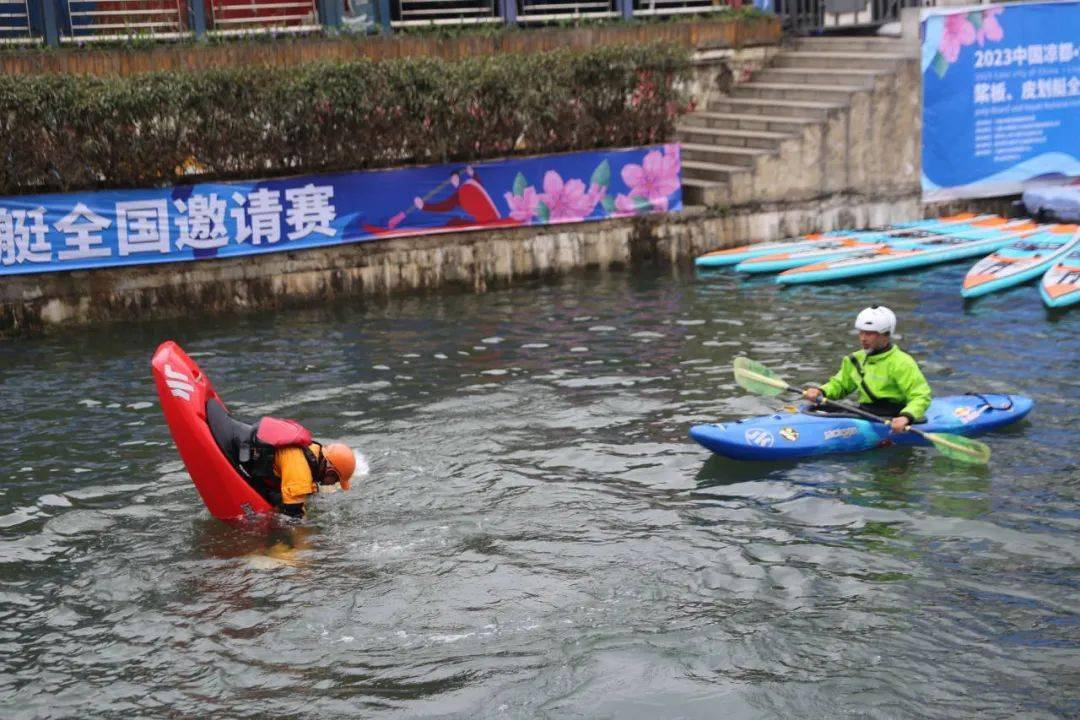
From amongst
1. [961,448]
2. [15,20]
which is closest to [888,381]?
[961,448]

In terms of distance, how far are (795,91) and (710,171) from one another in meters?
2.33

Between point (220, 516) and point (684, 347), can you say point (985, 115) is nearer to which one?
point (684, 347)

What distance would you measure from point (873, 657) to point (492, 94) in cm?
1217

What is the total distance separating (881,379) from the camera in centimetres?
1102

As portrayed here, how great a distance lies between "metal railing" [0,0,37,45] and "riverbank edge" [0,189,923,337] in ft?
18.6

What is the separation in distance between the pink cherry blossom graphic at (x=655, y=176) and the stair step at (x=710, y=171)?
848 mm

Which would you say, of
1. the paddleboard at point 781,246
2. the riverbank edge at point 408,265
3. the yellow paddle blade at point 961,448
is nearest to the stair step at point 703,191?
the riverbank edge at point 408,265

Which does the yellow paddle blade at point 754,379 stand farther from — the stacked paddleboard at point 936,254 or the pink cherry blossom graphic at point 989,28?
the pink cherry blossom graphic at point 989,28

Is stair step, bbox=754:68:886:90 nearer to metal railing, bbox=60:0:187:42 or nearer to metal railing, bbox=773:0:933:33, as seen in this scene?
metal railing, bbox=773:0:933:33

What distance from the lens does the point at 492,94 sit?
58.9 ft

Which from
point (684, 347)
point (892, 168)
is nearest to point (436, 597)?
point (684, 347)

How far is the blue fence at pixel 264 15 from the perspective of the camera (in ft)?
64.5

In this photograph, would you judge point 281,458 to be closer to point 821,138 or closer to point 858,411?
point 858,411

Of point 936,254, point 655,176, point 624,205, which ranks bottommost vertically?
point 936,254
